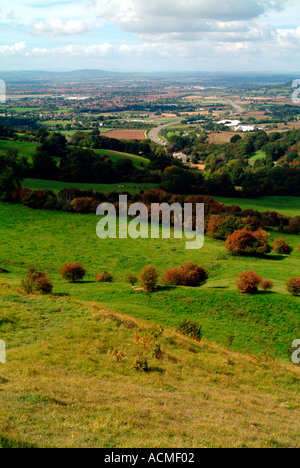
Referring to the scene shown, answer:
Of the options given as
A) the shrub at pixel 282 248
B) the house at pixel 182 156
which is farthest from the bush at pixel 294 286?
the house at pixel 182 156

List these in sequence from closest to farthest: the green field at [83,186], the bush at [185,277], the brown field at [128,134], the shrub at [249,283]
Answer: the shrub at [249,283], the bush at [185,277], the green field at [83,186], the brown field at [128,134]

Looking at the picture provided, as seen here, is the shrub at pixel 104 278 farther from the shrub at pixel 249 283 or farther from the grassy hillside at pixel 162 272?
the shrub at pixel 249 283

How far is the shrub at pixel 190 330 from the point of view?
65.6ft

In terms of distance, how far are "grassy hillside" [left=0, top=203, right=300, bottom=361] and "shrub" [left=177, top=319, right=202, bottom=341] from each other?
3.59 feet

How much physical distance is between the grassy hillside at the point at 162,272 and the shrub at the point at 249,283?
1.98 feet

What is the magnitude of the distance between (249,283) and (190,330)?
7.01 metres

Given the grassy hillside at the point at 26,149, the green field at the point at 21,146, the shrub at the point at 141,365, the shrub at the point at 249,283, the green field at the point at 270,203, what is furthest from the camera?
the grassy hillside at the point at 26,149

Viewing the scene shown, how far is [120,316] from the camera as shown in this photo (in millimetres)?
20938

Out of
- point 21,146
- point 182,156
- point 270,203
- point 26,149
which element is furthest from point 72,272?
point 182,156

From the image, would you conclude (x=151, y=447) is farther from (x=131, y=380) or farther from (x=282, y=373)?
(x=282, y=373)

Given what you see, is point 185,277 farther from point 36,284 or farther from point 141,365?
point 141,365

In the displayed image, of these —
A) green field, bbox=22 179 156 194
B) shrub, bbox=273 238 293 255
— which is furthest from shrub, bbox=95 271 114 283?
green field, bbox=22 179 156 194

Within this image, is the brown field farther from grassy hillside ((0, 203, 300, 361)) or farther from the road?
grassy hillside ((0, 203, 300, 361))

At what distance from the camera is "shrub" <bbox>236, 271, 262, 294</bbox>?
25172mm
